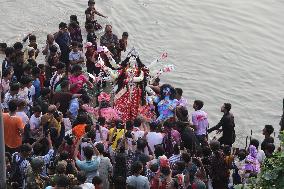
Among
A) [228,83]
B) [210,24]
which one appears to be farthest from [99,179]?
[210,24]

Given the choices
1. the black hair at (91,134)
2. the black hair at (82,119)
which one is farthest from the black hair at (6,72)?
the black hair at (91,134)

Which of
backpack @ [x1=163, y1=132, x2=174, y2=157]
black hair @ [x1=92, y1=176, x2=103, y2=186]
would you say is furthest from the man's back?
black hair @ [x1=92, y1=176, x2=103, y2=186]

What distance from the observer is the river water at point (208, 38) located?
789 inches

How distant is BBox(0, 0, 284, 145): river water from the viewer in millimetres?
20031

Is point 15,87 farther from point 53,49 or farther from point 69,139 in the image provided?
point 53,49

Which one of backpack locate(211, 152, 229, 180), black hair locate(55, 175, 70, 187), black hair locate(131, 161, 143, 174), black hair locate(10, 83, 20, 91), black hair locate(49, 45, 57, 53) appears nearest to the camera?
black hair locate(55, 175, 70, 187)

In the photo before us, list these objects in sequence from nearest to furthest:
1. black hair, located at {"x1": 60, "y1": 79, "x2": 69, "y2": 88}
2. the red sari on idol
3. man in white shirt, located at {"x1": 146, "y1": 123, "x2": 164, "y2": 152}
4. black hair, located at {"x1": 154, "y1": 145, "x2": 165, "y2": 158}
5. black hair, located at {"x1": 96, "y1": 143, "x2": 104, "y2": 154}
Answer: black hair, located at {"x1": 96, "y1": 143, "x2": 104, "y2": 154} < black hair, located at {"x1": 154, "y1": 145, "x2": 165, "y2": 158} < man in white shirt, located at {"x1": 146, "y1": 123, "x2": 164, "y2": 152} < black hair, located at {"x1": 60, "y1": 79, "x2": 69, "y2": 88} < the red sari on idol

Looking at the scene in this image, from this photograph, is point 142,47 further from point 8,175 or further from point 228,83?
point 8,175

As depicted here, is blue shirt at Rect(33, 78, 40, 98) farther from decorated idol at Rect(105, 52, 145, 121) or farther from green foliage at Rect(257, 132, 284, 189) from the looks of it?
green foliage at Rect(257, 132, 284, 189)

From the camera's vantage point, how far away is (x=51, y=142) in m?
12.3

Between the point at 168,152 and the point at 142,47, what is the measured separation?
382 inches

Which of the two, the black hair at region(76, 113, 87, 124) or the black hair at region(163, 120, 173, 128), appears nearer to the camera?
the black hair at region(76, 113, 87, 124)

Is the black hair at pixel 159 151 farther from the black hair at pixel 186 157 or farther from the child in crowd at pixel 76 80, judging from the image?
the child in crowd at pixel 76 80

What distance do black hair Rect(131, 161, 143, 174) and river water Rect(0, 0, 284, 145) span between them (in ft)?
25.1
